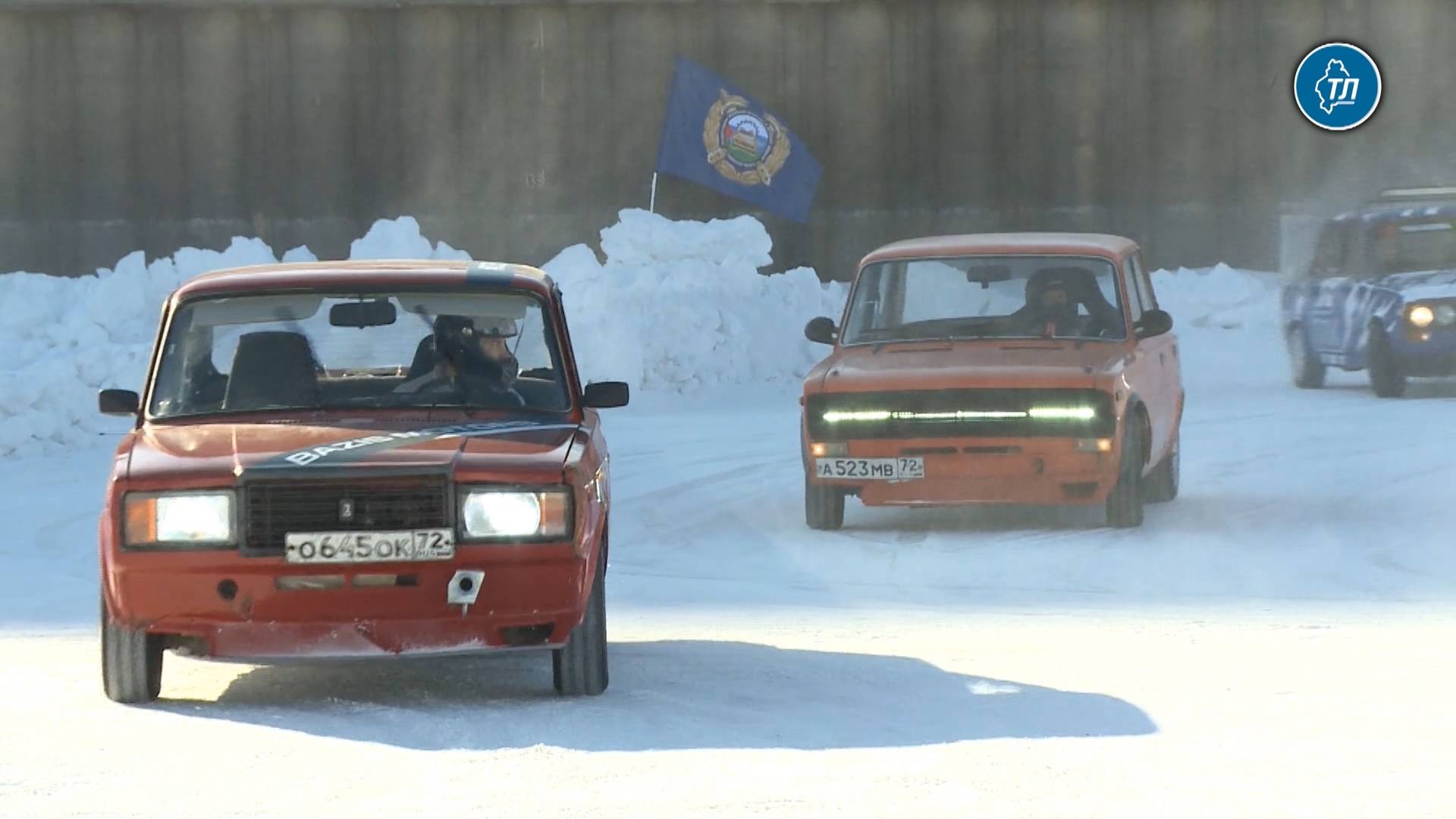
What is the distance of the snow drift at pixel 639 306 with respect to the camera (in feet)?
67.1

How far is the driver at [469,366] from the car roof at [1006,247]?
4.84 meters

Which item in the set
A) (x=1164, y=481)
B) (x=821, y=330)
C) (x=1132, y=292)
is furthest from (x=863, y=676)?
(x=1164, y=481)

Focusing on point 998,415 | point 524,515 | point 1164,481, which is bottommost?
point 1164,481

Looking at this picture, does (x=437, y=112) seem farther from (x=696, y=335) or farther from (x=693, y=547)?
(x=693, y=547)

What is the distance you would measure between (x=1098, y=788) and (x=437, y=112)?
22.0 metres

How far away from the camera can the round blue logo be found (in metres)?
27.6

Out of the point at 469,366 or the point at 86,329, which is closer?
the point at 469,366

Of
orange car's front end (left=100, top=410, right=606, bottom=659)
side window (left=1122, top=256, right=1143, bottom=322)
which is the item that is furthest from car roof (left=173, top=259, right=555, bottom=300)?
side window (left=1122, top=256, right=1143, bottom=322)

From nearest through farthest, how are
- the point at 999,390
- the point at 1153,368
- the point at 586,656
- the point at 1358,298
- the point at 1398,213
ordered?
the point at 586,656, the point at 999,390, the point at 1153,368, the point at 1358,298, the point at 1398,213

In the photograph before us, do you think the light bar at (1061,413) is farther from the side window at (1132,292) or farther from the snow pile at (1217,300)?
the snow pile at (1217,300)

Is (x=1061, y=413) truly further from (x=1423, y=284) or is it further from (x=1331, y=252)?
(x=1331, y=252)

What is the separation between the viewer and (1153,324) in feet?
40.8

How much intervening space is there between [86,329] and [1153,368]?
10943 mm

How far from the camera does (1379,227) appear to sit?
2047cm
